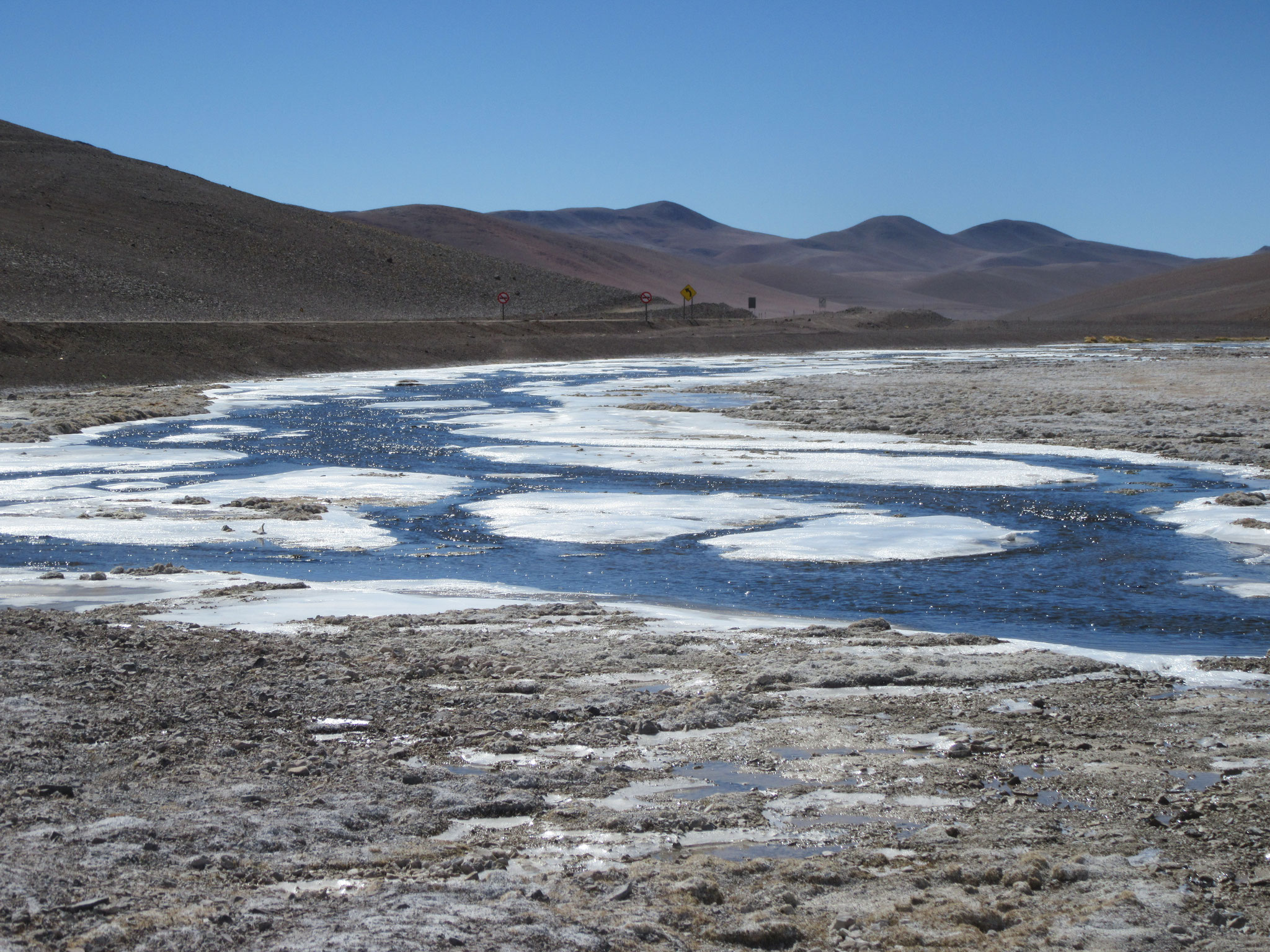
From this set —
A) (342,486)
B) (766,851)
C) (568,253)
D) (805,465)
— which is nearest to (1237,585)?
(766,851)

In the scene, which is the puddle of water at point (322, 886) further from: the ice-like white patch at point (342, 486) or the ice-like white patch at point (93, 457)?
the ice-like white patch at point (93, 457)

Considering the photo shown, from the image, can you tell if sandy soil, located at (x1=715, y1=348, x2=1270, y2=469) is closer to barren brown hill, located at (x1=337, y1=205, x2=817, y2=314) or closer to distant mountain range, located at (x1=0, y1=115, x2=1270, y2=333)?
distant mountain range, located at (x1=0, y1=115, x2=1270, y2=333)

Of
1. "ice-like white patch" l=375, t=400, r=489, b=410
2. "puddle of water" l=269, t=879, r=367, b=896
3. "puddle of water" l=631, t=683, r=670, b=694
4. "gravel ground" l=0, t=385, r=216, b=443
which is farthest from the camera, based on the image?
"ice-like white patch" l=375, t=400, r=489, b=410

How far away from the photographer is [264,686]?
6.64 m

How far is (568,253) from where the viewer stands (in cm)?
16262

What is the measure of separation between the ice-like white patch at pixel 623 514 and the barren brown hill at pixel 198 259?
1816 inches

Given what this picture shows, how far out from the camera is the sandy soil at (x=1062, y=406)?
20.1m

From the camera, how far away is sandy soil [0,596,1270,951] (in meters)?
3.96

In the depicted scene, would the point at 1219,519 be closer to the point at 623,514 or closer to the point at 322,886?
the point at 623,514

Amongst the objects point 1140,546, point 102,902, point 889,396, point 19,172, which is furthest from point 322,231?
point 102,902

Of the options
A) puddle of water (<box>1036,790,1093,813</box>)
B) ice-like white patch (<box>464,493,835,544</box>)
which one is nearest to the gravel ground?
ice-like white patch (<box>464,493,835,544</box>)

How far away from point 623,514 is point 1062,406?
49.3 feet

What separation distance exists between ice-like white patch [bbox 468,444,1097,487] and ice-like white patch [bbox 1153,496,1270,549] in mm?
2445

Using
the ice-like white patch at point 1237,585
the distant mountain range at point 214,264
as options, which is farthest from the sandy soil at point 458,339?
the ice-like white patch at point 1237,585
